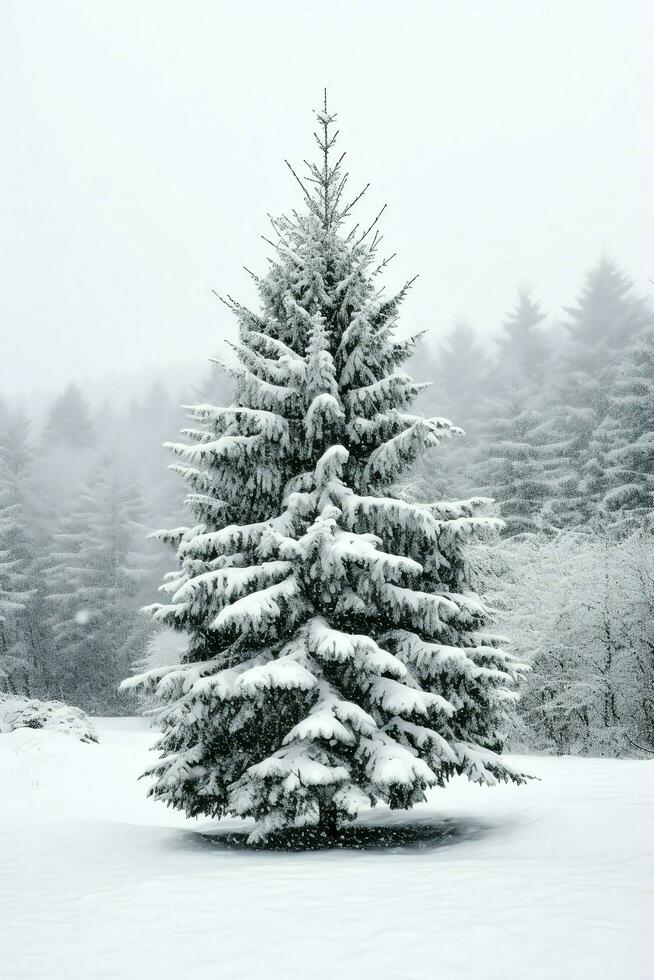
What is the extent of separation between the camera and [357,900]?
548 centimetres

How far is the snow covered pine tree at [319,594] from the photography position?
24.9ft

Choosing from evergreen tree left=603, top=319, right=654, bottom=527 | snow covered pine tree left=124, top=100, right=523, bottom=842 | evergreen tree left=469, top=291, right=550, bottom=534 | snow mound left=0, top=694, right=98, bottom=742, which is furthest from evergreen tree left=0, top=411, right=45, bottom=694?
snow covered pine tree left=124, top=100, right=523, bottom=842

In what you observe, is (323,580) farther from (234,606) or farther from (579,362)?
(579,362)

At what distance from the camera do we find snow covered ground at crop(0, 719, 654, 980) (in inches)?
167

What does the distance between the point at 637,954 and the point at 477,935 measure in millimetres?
885

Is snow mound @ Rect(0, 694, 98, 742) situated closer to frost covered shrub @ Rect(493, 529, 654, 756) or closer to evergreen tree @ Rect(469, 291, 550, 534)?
frost covered shrub @ Rect(493, 529, 654, 756)

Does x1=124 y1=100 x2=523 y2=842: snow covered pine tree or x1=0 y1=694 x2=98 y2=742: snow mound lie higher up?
x1=124 y1=100 x2=523 y2=842: snow covered pine tree

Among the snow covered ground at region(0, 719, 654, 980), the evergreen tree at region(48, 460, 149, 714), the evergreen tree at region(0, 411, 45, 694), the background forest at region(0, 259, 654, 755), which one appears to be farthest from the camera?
the evergreen tree at region(48, 460, 149, 714)

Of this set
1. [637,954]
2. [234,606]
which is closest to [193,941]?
[637,954]

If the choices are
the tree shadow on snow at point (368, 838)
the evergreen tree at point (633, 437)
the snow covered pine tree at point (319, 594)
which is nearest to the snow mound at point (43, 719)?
the tree shadow on snow at point (368, 838)

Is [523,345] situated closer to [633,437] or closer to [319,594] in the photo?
[633,437]

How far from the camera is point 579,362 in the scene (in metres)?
33.7

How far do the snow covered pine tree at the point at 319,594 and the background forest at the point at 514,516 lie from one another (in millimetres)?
9244

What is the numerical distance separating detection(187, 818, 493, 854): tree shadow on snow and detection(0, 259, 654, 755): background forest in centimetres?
869
